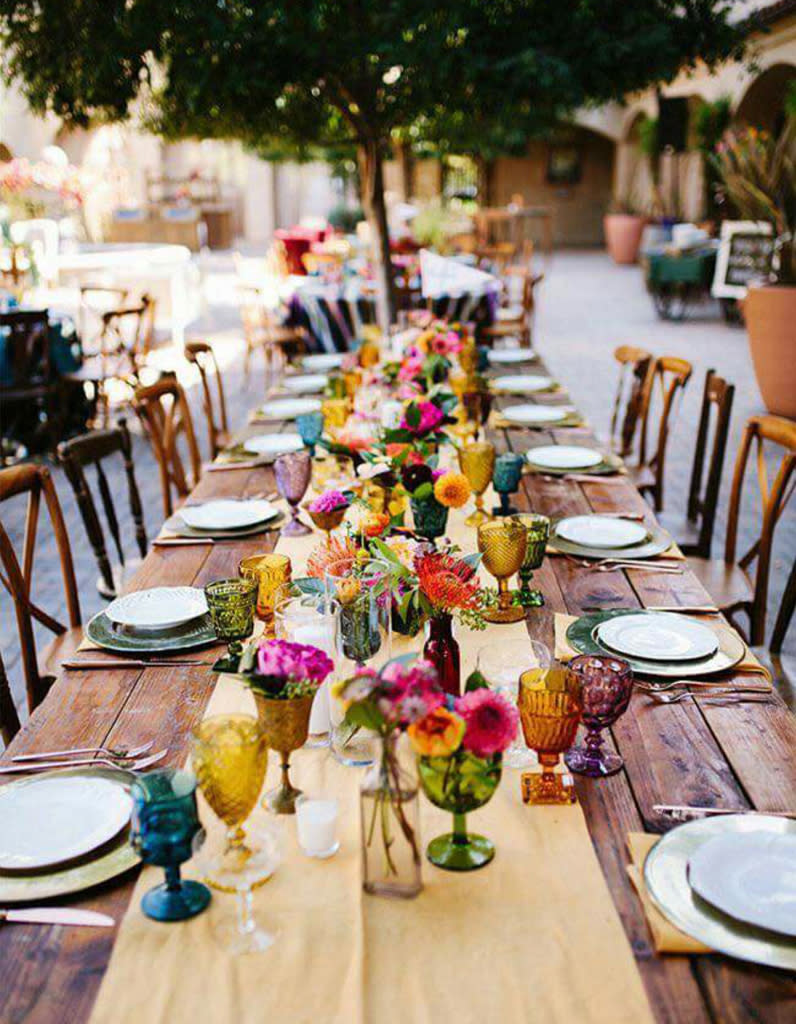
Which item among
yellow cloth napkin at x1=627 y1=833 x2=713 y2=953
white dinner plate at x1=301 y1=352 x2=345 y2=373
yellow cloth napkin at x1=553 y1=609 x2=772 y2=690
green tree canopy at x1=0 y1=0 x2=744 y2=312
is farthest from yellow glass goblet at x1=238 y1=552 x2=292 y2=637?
white dinner plate at x1=301 y1=352 x2=345 y2=373

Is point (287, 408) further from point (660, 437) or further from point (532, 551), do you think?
point (532, 551)

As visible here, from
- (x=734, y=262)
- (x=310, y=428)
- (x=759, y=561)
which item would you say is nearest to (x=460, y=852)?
(x=759, y=561)

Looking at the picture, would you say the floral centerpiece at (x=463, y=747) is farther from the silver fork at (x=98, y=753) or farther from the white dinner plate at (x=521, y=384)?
the white dinner plate at (x=521, y=384)

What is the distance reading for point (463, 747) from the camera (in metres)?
1.20

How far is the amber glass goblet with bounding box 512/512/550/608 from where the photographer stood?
6.88ft

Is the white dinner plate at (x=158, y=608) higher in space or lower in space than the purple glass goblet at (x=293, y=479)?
lower

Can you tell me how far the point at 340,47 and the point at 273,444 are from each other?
1961 millimetres

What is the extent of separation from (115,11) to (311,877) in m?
3.92

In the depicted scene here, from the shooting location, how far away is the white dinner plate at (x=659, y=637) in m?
1.85

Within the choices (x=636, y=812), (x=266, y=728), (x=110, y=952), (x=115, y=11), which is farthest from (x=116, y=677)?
(x=115, y=11)

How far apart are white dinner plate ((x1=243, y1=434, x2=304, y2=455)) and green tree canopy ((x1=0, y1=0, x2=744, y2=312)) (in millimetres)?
1665

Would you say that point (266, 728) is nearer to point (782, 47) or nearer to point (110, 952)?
point (110, 952)

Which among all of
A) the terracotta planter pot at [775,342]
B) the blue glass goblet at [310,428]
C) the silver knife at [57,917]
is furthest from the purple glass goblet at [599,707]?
the terracotta planter pot at [775,342]

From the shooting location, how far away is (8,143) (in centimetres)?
1538
